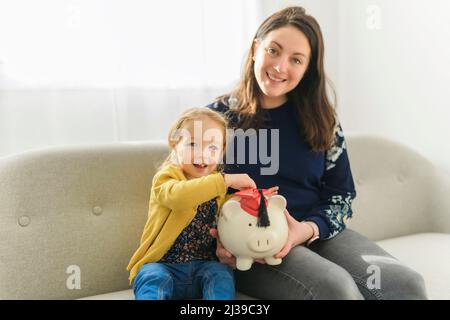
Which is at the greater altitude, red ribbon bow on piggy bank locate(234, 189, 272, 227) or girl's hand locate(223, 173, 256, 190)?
girl's hand locate(223, 173, 256, 190)

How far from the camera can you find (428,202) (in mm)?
1990

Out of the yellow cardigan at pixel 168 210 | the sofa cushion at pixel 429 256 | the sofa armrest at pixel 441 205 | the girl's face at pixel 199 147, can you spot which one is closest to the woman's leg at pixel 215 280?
the yellow cardigan at pixel 168 210

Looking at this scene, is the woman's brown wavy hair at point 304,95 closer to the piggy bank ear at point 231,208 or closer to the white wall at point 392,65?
the piggy bank ear at point 231,208

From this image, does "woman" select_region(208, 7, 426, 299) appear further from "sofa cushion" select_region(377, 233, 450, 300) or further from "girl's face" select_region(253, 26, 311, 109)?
"sofa cushion" select_region(377, 233, 450, 300)

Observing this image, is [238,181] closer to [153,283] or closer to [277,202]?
[277,202]

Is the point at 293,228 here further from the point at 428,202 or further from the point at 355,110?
the point at 355,110

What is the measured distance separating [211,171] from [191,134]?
108mm

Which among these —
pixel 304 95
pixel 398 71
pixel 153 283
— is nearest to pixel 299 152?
pixel 304 95

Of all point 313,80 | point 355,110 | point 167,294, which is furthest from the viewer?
point 355,110

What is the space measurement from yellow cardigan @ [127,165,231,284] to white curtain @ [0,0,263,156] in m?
0.70

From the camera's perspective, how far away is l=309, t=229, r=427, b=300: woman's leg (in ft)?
4.09

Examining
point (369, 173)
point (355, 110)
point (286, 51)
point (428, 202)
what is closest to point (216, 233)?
point (286, 51)

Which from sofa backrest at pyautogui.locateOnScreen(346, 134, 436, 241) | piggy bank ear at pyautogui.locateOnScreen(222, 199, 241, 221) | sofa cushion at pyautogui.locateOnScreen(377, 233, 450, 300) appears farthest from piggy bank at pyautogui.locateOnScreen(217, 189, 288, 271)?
sofa backrest at pyautogui.locateOnScreen(346, 134, 436, 241)

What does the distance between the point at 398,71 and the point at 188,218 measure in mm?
1292
